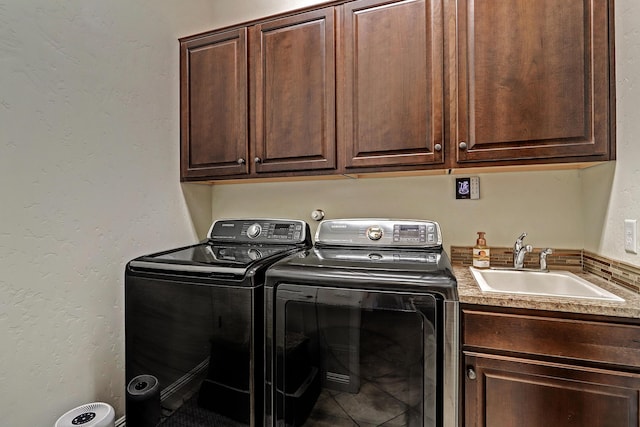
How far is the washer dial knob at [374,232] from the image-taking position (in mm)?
1645

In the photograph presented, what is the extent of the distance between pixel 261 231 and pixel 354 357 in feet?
3.13

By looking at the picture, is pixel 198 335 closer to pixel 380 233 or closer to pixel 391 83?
pixel 380 233

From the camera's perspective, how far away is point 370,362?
3.83 feet

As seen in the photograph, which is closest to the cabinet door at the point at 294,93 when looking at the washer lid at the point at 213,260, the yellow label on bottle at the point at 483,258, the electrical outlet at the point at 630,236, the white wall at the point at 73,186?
the washer lid at the point at 213,260

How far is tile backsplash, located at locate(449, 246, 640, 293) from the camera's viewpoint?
4.13 feet

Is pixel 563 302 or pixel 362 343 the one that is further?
pixel 362 343

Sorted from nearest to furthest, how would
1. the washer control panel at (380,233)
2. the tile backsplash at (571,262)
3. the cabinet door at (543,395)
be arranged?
1. the cabinet door at (543,395)
2. the tile backsplash at (571,262)
3. the washer control panel at (380,233)

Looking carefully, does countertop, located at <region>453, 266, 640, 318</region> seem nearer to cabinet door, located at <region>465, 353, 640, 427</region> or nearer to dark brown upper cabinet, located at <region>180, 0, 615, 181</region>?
cabinet door, located at <region>465, 353, 640, 427</region>

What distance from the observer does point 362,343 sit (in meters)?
1.17

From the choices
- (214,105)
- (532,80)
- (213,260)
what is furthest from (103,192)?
(532,80)

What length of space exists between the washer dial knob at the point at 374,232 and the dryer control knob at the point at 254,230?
2.14 feet

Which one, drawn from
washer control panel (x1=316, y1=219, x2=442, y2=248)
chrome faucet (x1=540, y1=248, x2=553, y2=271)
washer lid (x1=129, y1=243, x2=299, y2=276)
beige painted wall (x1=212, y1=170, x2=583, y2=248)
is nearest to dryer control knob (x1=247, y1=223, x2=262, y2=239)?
washer lid (x1=129, y1=243, x2=299, y2=276)

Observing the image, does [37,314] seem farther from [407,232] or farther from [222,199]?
[407,232]

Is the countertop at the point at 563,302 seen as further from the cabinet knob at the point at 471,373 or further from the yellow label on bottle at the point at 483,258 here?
the yellow label on bottle at the point at 483,258
